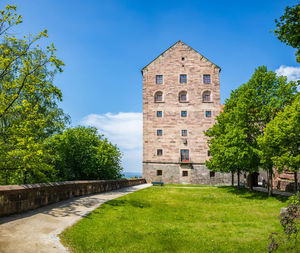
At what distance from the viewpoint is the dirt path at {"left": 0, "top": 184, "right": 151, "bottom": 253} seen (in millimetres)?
5446

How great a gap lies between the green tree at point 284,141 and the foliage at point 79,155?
1414 centimetres

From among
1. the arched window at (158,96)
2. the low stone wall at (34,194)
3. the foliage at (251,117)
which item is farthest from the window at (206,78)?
the low stone wall at (34,194)

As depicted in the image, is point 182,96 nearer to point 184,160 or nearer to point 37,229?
point 184,160

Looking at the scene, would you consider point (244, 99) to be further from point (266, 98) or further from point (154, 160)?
point (154, 160)

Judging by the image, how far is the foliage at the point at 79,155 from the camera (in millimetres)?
20312

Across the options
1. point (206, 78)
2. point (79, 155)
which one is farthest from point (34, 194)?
point (206, 78)

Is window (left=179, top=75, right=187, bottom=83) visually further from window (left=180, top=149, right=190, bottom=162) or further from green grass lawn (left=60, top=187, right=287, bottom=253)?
green grass lawn (left=60, top=187, right=287, bottom=253)

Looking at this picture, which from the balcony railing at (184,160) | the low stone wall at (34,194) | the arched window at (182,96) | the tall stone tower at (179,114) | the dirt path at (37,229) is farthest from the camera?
the arched window at (182,96)

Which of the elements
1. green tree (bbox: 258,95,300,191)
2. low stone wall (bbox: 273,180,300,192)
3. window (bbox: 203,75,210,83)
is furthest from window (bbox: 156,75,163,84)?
low stone wall (bbox: 273,180,300,192)

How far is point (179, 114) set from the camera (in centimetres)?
3616

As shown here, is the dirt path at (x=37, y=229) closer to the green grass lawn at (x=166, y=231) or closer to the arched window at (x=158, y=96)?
the green grass lawn at (x=166, y=231)

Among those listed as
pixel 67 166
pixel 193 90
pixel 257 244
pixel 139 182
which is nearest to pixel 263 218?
pixel 257 244

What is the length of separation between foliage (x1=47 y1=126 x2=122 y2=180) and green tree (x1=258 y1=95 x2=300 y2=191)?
46.4 feet

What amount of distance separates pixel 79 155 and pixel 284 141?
17.3m
